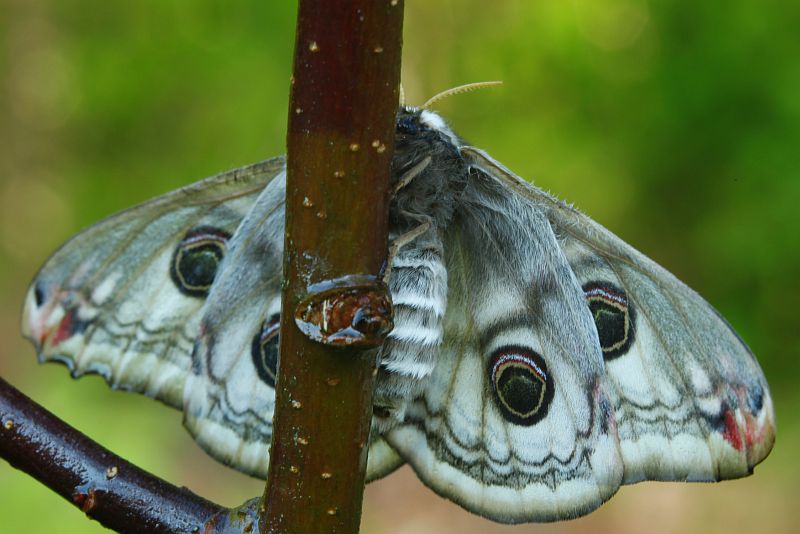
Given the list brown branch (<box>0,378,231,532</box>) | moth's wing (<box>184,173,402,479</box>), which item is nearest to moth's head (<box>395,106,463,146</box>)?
moth's wing (<box>184,173,402,479</box>)

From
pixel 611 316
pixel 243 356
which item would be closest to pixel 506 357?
pixel 611 316

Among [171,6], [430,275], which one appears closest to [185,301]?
[430,275]

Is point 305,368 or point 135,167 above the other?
point 135,167

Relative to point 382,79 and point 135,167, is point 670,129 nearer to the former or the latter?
point 135,167

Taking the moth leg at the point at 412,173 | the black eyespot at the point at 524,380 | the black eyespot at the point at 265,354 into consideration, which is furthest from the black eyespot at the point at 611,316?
the black eyespot at the point at 265,354

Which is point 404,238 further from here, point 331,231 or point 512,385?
point 512,385

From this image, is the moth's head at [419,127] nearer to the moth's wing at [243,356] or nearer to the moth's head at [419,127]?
the moth's head at [419,127]
